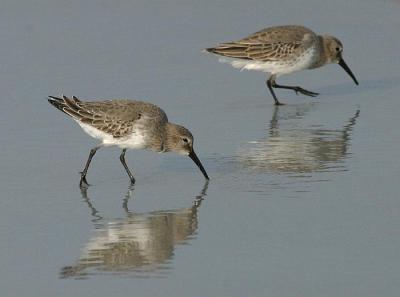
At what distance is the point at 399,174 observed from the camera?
11703mm

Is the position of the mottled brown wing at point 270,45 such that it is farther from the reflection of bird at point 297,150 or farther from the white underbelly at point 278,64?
the reflection of bird at point 297,150

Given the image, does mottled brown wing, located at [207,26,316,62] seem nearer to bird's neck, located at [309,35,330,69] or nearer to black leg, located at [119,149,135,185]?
bird's neck, located at [309,35,330,69]

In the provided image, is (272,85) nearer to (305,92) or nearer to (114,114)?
(305,92)

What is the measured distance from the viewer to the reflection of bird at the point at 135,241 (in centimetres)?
898

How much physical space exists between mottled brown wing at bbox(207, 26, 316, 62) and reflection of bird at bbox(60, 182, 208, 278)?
233 inches

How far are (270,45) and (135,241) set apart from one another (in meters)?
7.58

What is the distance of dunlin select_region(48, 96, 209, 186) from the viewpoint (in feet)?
39.1

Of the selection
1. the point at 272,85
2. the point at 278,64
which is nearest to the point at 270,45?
the point at 278,64

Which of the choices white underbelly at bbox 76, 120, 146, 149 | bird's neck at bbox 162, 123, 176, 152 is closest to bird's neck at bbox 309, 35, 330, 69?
bird's neck at bbox 162, 123, 176, 152

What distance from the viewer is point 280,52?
1662cm

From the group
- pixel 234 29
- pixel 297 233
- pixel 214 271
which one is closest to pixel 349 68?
pixel 234 29

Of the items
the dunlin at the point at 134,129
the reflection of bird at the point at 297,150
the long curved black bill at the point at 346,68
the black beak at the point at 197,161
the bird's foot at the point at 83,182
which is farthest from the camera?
the long curved black bill at the point at 346,68

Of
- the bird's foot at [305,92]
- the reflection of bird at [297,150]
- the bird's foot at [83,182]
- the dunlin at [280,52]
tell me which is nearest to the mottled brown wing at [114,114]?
the bird's foot at [83,182]

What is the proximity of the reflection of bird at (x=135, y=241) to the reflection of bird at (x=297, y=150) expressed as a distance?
161 centimetres
